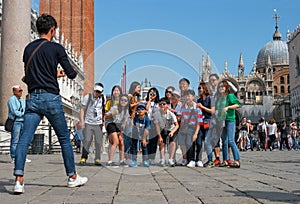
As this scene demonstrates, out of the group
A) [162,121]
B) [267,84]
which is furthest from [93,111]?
[267,84]

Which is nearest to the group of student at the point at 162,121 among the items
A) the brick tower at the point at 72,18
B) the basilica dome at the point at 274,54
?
the brick tower at the point at 72,18

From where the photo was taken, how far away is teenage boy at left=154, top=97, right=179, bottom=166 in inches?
309

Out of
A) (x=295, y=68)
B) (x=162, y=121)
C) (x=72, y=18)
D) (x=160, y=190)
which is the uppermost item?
(x=72, y=18)

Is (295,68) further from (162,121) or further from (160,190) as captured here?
(160,190)

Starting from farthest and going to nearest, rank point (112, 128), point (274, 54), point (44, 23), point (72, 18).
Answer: point (274, 54) → point (72, 18) → point (112, 128) → point (44, 23)

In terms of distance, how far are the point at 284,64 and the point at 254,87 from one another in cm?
1051

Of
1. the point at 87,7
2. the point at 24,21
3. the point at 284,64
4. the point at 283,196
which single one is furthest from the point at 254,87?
the point at 283,196

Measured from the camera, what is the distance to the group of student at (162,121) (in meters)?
7.48

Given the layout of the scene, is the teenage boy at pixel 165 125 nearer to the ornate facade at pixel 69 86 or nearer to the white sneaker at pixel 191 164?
the white sneaker at pixel 191 164

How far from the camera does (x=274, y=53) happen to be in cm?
9012

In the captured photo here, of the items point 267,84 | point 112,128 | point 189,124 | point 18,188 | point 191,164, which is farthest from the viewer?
point 267,84

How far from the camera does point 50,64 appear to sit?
4.29 m

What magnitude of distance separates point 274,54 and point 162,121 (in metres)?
86.3

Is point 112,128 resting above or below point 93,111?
below
